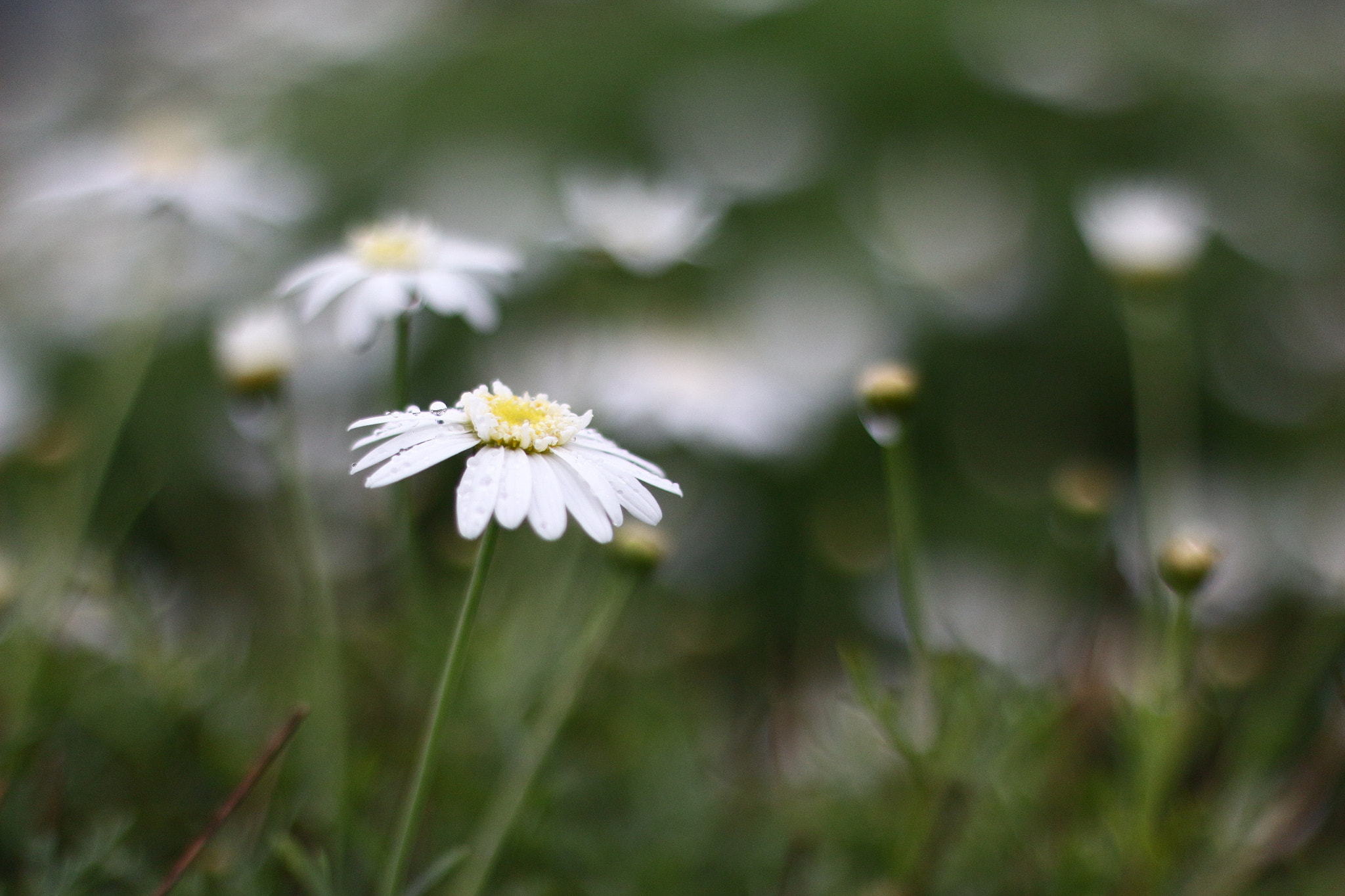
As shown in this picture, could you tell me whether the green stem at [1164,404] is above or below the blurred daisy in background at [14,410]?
below

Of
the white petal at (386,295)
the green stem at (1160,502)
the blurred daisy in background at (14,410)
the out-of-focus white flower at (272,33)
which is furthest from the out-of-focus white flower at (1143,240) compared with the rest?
the out-of-focus white flower at (272,33)

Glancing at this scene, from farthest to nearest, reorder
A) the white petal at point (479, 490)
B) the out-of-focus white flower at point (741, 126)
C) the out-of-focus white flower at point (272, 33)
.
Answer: the out-of-focus white flower at point (272, 33) < the out-of-focus white flower at point (741, 126) < the white petal at point (479, 490)

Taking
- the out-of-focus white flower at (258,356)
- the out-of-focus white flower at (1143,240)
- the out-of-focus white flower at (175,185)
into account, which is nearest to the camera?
the out-of-focus white flower at (258,356)

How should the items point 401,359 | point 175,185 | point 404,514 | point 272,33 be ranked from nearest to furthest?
point 401,359 < point 404,514 < point 175,185 < point 272,33

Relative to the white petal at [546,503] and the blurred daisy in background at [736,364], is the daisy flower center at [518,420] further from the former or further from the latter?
the blurred daisy in background at [736,364]

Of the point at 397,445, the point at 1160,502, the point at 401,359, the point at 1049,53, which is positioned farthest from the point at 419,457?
the point at 1049,53

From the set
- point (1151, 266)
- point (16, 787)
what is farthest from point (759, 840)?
point (1151, 266)

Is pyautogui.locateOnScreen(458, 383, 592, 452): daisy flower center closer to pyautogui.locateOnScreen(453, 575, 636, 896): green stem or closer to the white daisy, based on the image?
the white daisy

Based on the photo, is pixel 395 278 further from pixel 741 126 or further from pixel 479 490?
pixel 741 126

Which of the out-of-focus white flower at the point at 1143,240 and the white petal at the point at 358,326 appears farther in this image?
the out-of-focus white flower at the point at 1143,240
